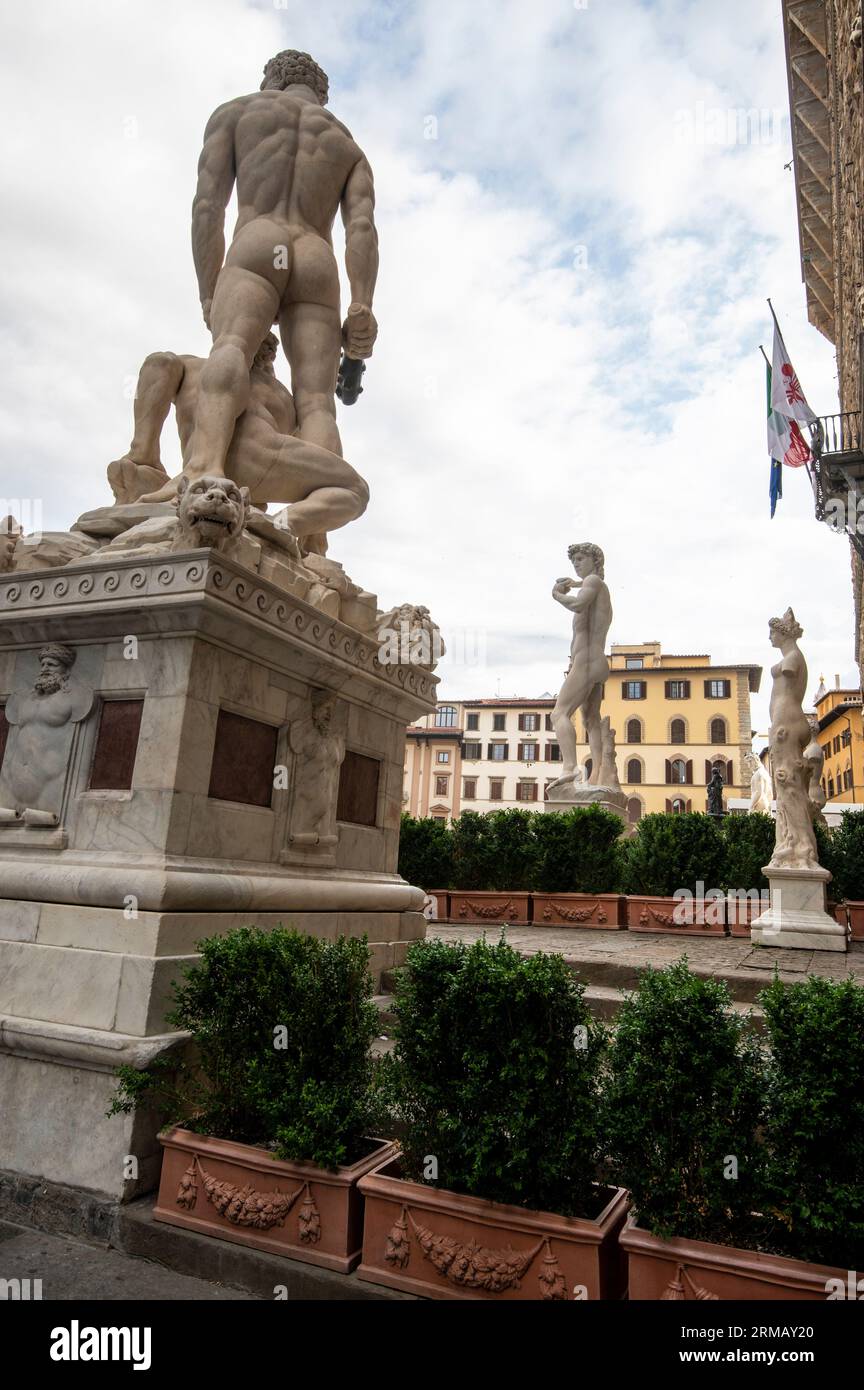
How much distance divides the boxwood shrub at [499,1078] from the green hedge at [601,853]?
28.0ft

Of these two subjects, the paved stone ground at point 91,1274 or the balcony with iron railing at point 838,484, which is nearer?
the paved stone ground at point 91,1274

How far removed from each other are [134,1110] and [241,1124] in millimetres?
385

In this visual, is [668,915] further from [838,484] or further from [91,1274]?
[838,484]

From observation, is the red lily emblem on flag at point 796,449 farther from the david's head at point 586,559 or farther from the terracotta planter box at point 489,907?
the terracotta planter box at point 489,907

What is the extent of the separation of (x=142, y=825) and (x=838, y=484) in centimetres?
1765

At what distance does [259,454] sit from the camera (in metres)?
5.02

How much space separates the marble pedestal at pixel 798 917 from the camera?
26.9ft

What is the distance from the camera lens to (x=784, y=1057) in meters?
2.24

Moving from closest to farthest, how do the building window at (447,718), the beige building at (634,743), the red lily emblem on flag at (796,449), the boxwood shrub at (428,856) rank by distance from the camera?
the boxwood shrub at (428,856) → the red lily emblem on flag at (796,449) → the beige building at (634,743) → the building window at (447,718)

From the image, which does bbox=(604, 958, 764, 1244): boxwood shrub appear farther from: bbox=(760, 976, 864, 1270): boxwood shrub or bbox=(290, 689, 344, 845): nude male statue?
bbox=(290, 689, 344, 845): nude male statue

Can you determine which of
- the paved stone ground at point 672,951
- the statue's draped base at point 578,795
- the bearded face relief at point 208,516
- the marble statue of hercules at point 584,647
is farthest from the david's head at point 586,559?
the bearded face relief at point 208,516

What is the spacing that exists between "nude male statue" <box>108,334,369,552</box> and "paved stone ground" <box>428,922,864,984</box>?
9.05 ft

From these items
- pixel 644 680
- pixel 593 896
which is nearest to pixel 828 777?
pixel 644 680

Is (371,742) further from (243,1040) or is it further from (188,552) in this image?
(243,1040)
